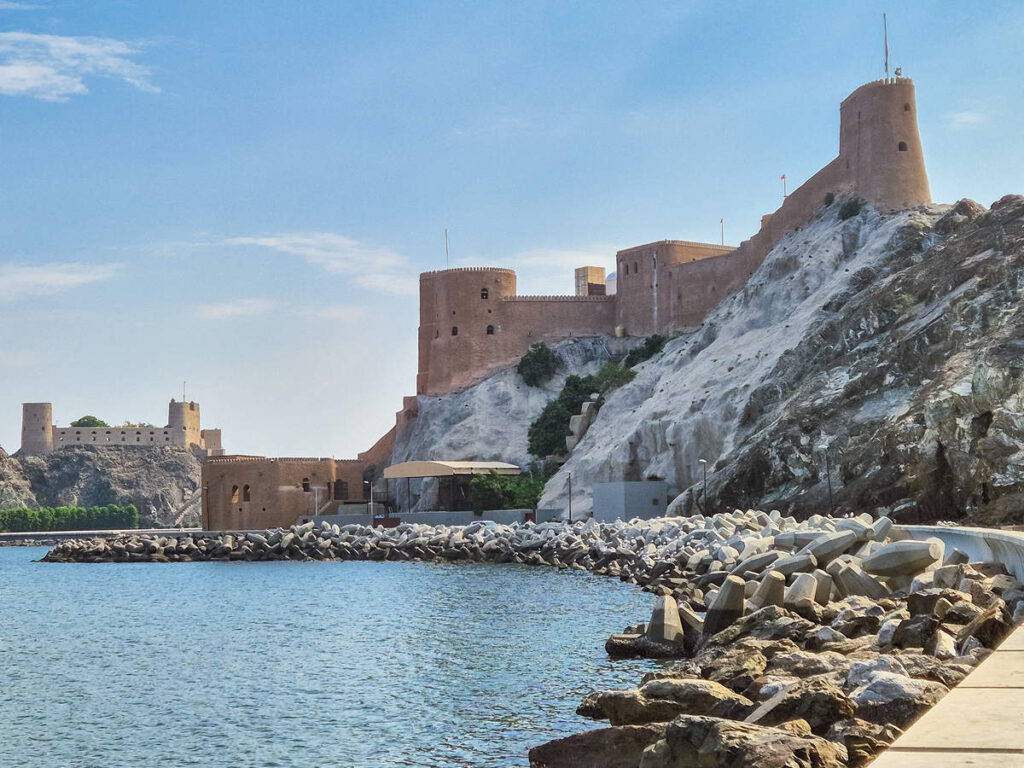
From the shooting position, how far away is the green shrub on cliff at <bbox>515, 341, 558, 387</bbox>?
73062mm

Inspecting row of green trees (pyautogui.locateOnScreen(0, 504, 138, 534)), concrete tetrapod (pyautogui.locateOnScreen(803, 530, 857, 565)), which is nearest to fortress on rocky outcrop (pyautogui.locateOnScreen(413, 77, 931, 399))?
concrete tetrapod (pyautogui.locateOnScreen(803, 530, 857, 565))

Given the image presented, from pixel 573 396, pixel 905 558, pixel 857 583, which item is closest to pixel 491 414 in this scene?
pixel 573 396

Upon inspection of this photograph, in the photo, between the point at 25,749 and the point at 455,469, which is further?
the point at 455,469

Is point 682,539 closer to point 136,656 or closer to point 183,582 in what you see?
point 136,656

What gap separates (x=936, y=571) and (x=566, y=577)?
19.1 metres

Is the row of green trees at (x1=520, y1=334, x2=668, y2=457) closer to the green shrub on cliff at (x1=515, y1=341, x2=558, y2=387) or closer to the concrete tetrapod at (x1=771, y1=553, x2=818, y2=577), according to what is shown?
the green shrub on cliff at (x1=515, y1=341, x2=558, y2=387)

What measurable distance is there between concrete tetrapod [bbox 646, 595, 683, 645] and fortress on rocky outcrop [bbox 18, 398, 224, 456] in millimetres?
113505

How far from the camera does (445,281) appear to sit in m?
75.6

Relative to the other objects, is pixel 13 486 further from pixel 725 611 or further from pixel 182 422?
pixel 725 611

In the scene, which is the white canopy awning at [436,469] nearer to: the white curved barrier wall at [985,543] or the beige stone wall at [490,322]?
the beige stone wall at [490,322]

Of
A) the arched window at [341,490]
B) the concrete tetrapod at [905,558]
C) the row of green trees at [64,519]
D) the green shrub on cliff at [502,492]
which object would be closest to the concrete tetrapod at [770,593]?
the concrete tetrapod at [905,558]

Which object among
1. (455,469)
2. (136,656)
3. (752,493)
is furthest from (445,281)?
(136,656)

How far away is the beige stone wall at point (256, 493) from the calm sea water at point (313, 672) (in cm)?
2982

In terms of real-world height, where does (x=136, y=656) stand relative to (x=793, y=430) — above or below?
below
